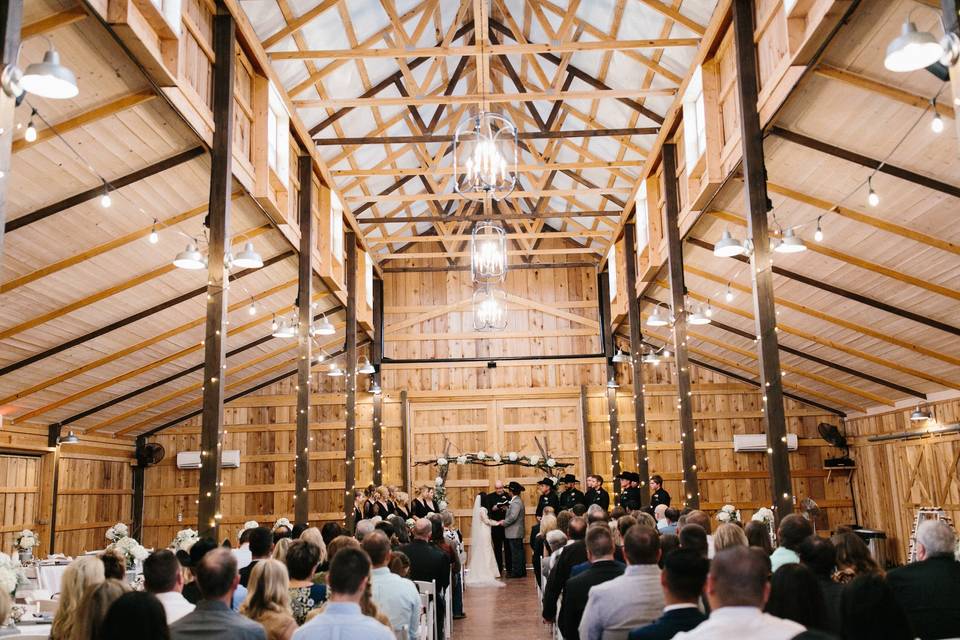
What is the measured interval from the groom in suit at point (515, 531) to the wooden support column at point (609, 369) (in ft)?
6.82

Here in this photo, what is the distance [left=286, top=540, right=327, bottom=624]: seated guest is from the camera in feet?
14.5

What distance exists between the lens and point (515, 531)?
14516 millimetres

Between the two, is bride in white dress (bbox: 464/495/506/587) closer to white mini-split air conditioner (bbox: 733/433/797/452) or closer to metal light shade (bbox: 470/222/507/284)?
white mini-split air conditioner (bbox: 733/433/797/452)

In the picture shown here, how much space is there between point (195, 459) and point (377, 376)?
3.96m

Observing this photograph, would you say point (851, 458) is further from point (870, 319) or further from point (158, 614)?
point (158, 614)

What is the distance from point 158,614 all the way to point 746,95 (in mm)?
6968

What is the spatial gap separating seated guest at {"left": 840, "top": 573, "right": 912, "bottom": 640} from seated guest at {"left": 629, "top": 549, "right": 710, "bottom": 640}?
1.69 feet

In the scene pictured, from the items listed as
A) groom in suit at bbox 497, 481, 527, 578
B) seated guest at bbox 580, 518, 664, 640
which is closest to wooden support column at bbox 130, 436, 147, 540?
groom in suit at bbox 497, 481, 527, 578

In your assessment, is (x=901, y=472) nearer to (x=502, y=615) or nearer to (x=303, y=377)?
(x=502, y=615)

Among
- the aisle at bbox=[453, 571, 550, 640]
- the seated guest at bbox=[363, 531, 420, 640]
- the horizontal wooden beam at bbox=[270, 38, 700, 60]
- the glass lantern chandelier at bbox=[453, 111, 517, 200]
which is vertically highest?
the horizontal wooden beam at bbox=[270, 38, 700, 60]

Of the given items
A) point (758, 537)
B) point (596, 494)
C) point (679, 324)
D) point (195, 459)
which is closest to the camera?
point (758, 537)

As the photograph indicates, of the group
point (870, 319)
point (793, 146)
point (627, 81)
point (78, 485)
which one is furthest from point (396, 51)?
point (78, 485)

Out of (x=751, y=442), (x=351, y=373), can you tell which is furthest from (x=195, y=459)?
Result: (x=751, y=442)

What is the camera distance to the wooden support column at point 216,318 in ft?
24.7
